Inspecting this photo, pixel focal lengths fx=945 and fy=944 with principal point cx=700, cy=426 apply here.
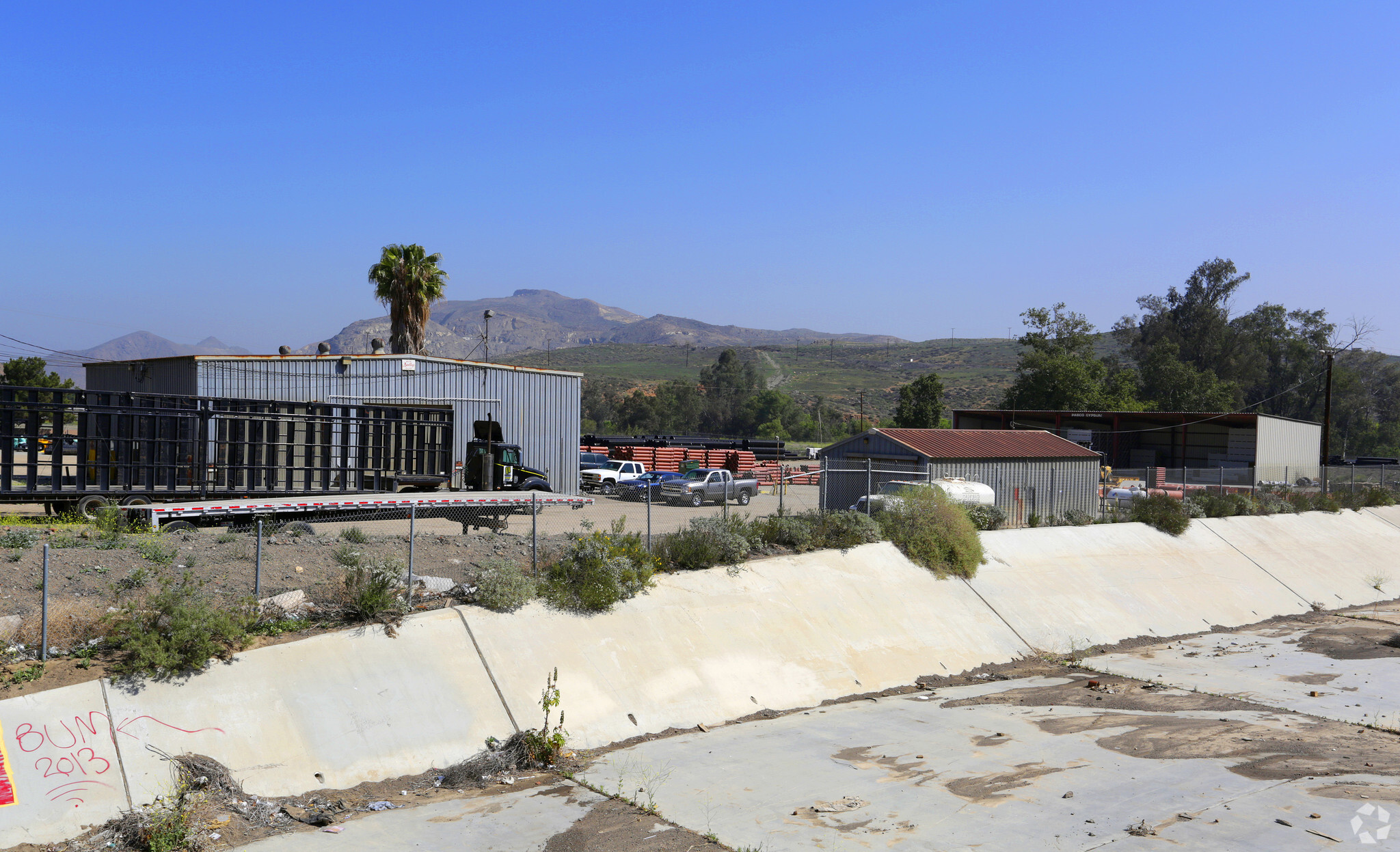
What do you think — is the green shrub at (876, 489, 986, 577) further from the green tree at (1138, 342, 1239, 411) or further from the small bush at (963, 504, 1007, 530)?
the green tree at (1138, 342, 1239, 411)

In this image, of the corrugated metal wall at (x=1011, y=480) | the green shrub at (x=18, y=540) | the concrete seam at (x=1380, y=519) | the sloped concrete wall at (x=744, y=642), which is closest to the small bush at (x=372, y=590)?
the sloped concrete wall at (x=744, y=642)

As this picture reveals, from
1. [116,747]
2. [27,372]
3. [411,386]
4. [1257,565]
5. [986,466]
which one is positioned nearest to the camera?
[116,747]

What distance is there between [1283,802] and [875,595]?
830 centimetres

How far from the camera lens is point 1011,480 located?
91.3 ft

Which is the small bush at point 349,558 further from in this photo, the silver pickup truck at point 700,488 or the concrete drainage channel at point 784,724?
the silver pickup truck at point 700,488

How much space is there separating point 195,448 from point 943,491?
670 inches

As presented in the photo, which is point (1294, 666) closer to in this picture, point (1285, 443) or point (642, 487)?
point (642, 487)

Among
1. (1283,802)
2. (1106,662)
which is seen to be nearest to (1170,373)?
(1106,662)

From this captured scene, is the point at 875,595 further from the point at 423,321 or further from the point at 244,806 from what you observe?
the point at 423,321

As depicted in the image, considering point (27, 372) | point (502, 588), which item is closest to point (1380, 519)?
point (502, 588)

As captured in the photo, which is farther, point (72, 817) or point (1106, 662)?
point (1106, 662)

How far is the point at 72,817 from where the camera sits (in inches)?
319

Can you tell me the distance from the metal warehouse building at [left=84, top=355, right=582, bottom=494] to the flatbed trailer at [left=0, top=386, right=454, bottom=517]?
2.20 metres

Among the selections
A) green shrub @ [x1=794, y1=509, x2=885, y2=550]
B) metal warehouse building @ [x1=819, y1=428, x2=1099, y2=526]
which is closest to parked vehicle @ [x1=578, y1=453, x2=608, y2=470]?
metal warehouse building @ [x1=819, y1=428, x2=1099, y2=526]
